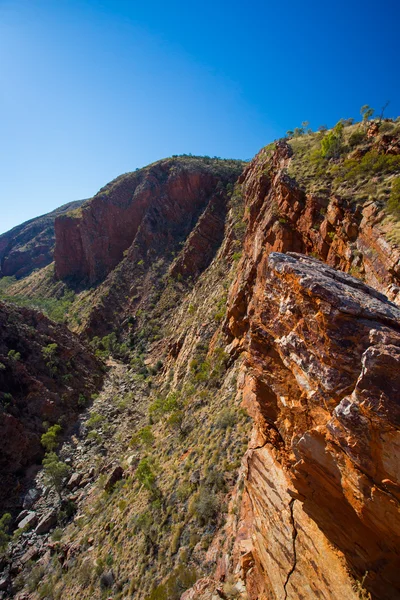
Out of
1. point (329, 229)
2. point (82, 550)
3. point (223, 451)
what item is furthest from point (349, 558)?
point (82, 550)

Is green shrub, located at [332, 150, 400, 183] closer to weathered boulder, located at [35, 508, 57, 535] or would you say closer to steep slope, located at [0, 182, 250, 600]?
steep slope, located at [0, 182, 250, 600]

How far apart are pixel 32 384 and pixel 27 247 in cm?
10423

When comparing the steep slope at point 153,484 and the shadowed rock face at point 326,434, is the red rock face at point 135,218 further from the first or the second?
the shadowed rock face at point 326,434

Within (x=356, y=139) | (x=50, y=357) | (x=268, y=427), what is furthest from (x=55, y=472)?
(x=356, y=139)

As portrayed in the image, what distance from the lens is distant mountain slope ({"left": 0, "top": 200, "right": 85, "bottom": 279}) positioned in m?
112

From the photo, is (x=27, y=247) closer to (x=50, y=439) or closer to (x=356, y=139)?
(x=50, y=439)

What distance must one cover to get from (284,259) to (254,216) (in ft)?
94.2

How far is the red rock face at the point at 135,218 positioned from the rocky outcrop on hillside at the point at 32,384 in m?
27.8

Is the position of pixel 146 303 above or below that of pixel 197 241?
below

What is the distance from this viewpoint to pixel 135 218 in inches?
2746

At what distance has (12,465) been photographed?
1085 inches

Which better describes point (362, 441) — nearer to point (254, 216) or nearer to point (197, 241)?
point (254, 216)

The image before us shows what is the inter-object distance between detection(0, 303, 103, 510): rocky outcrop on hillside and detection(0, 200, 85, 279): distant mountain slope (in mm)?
81465

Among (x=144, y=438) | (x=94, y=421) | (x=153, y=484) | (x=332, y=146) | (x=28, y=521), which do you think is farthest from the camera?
(x=94, y=421)
